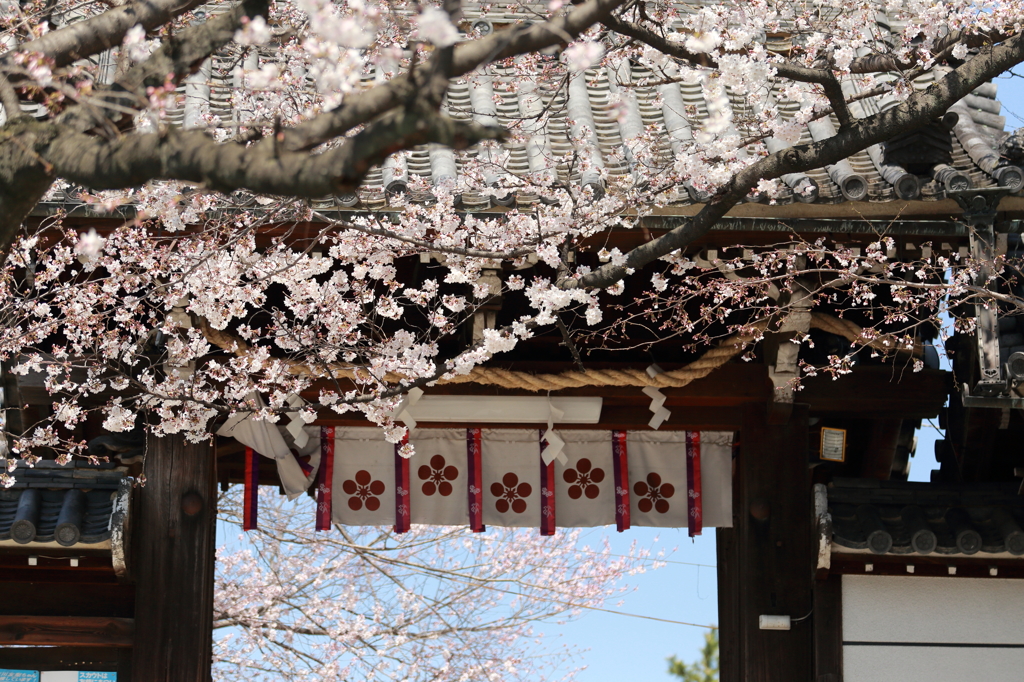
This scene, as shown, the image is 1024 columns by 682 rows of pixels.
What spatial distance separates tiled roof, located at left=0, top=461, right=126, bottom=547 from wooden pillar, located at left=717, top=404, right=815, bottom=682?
3.48 meters

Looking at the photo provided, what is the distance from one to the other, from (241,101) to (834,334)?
345cm

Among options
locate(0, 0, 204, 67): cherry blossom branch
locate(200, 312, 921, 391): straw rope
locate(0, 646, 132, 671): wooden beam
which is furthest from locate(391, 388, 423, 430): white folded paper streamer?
locate(0, 0, 204, 67): cherry blossom branch

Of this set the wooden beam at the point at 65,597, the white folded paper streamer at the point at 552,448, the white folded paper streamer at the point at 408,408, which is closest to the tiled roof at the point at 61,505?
the wooden beam at the point at 65,597

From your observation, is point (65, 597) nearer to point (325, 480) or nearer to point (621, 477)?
point (325, 480)

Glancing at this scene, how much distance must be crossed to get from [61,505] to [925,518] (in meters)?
4.65

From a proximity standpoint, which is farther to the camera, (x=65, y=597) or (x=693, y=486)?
(x=693, y=486)

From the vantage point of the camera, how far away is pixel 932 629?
6.09 metres

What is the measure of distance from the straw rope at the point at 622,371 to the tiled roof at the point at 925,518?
31.8 inches

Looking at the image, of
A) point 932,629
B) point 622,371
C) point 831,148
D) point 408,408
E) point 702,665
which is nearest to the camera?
point 831,148

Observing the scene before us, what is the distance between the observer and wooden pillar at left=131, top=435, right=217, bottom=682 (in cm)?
614

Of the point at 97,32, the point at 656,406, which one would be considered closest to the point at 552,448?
the point at 656,406

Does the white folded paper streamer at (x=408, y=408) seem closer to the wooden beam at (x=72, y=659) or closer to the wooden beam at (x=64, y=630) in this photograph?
A: the wooden beam at (x=64, y=630)

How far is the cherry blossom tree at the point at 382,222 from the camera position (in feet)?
12.2

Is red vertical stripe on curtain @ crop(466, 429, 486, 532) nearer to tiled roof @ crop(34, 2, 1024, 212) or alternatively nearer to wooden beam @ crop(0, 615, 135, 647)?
tiled roof @ crop(34, 2, 1024, 212)
